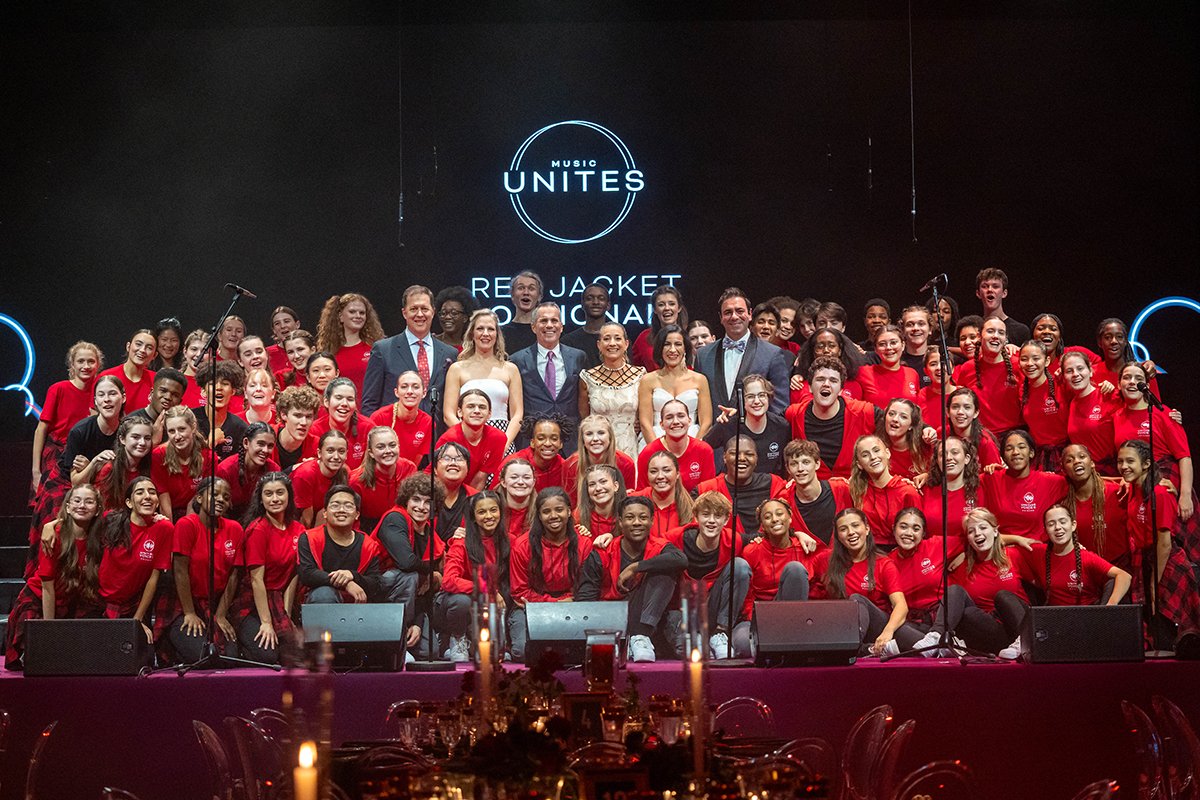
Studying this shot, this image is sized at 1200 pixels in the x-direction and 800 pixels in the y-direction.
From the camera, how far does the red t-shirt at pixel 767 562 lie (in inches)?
247

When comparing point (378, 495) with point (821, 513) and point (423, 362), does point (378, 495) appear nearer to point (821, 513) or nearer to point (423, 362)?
point (423, 362)

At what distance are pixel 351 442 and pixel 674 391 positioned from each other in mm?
1803

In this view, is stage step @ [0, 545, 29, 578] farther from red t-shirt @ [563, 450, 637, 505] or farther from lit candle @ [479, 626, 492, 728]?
lit candle @ [479, 626, 492, 728]

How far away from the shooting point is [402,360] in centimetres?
775

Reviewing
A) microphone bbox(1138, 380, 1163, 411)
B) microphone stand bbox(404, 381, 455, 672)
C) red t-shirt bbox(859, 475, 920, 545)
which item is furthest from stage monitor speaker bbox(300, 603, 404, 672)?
microphone bbox(1138, 380, 1163, 411)

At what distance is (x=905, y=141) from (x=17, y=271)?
672 cm

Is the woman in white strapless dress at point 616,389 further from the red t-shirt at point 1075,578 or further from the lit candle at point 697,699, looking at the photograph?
the lit candle at point 697,699

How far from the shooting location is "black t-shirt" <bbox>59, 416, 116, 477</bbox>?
678 centimetres

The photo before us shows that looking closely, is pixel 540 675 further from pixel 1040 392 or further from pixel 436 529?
pixel 1040 392

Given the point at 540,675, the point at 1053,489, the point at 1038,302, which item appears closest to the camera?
the point at 540,675

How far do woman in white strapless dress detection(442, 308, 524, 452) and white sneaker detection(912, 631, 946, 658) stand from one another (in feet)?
8.29

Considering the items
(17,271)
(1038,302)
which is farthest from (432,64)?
(1038,302)

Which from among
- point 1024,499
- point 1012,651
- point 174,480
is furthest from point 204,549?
point 1024,499

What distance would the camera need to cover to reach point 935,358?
748 cm
